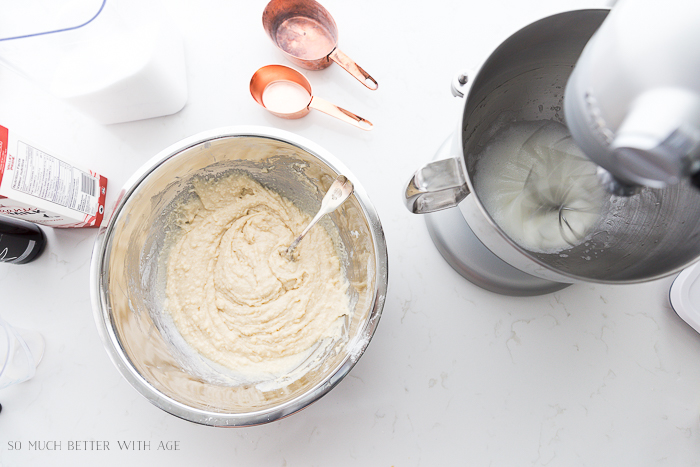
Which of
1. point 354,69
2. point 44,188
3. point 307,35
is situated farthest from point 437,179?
point 44,188

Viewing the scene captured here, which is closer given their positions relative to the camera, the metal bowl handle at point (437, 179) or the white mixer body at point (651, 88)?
the white mixer body at point (651, 88)

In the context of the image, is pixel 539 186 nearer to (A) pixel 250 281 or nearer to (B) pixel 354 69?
(B) pixel 354 69

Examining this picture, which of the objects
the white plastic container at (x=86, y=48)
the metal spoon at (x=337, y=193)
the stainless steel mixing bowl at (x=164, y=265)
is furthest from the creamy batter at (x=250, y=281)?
the white plastic container at (x=86, y=48)

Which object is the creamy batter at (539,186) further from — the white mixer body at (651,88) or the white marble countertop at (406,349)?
the white mixer body at (651,88)

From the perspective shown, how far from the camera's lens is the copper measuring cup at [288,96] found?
1.00 m

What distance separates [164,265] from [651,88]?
3.28ft

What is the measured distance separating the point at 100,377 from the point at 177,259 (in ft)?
1.18

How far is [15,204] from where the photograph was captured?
782 mm

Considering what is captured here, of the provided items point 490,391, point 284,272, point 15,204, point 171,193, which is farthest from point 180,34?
point 490,391

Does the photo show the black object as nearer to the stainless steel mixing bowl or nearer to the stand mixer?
the stainless steel mixing bowl

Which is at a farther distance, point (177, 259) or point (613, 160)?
point (177, 259)

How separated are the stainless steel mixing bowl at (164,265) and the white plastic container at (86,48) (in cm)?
22

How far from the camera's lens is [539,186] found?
2.93ft

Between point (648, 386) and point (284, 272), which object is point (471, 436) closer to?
point (648, 386)
